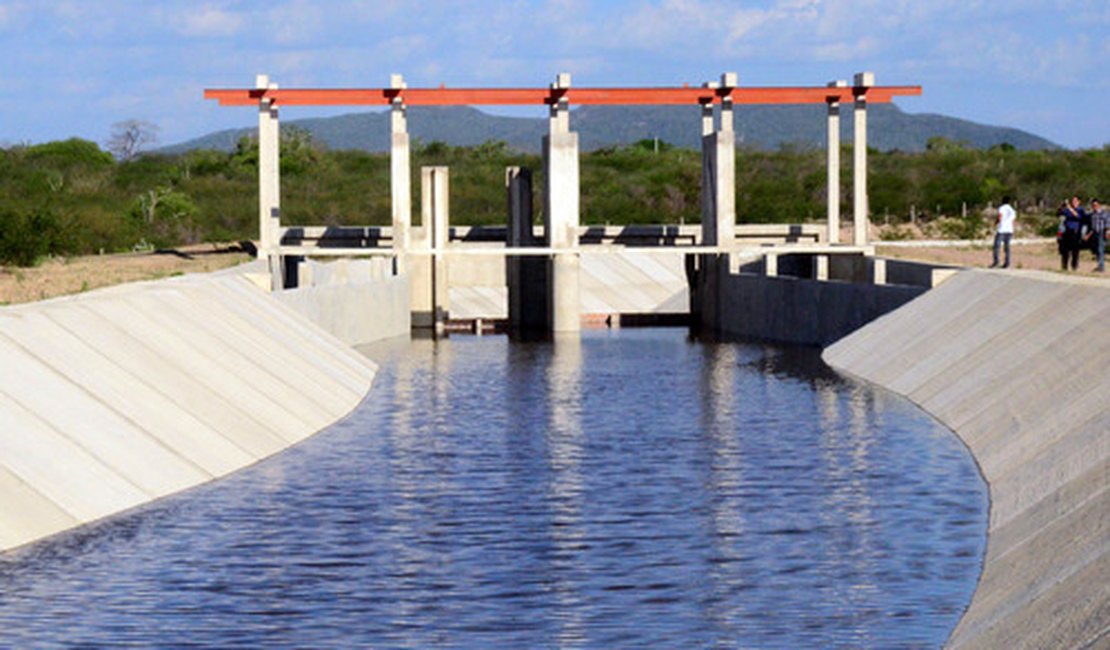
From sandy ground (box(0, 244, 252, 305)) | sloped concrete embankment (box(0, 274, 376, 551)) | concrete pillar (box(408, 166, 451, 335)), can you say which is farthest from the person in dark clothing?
sandy ground (box(0, 244, 252, 305))

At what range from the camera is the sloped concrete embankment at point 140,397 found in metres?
22.0

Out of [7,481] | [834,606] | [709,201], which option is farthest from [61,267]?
[834,606]

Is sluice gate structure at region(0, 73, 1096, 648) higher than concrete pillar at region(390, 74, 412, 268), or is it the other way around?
concrete pillar at region(390, 74, 412, 268)

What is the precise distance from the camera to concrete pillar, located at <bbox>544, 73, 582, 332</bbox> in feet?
186

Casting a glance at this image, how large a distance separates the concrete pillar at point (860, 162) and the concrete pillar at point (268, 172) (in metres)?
16.7

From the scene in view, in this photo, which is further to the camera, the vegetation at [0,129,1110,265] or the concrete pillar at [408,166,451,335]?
the vegetation at [0,129,1110,265]

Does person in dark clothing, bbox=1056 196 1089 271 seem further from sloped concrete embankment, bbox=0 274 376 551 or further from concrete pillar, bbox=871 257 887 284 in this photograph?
sloped concrete embankment, bbox=0 274 376 551

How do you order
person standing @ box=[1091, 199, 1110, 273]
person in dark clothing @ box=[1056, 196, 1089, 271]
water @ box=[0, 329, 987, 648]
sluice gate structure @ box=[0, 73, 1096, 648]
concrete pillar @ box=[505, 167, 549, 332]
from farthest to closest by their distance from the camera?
concrete pillar @ box=[505, 167, 549, 332] → person in dark clothing @ box=[1056, 196, 1089, 271] → person standing @ box=[1091, 199, 1110, 273] → sluice gate structure @ box=[0, 73, 1096, 648] → water @ box=[0, 329, 987, 648]

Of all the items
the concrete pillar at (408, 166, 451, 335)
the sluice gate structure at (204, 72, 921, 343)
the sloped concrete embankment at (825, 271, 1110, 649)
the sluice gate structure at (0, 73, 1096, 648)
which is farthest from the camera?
the concrete pillar at (408, 166, 451, 335)

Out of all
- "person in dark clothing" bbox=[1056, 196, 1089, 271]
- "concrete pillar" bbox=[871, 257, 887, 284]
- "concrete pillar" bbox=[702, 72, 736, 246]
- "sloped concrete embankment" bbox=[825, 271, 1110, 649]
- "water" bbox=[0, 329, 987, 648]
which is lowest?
"water" bbox=[0, 329, 987, 648]

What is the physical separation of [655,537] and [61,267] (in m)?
40.4

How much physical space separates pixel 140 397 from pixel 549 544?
869 centimetres

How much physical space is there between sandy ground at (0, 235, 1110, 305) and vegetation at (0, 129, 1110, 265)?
1128 cm

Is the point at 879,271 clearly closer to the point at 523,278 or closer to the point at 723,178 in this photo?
the point at 723,178
